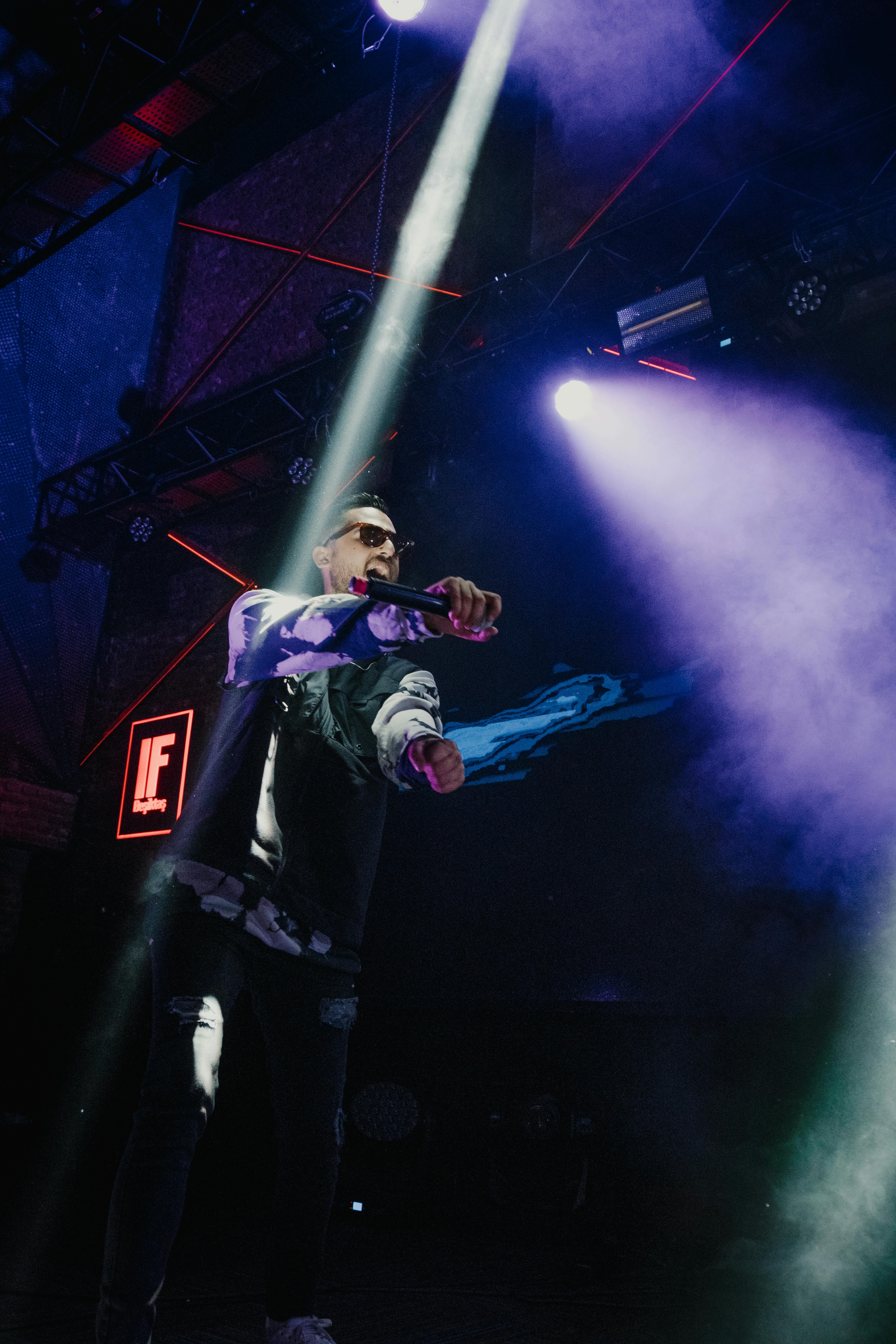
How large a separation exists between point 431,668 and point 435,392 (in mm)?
1840

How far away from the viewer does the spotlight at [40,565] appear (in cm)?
711

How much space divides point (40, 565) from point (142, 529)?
3.18 ft

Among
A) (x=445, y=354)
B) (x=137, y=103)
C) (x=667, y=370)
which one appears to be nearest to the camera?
(x=137, y=103)

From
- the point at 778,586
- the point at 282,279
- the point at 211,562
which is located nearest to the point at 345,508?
the point at 778,586

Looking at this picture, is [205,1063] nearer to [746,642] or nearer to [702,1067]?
[702,1067]

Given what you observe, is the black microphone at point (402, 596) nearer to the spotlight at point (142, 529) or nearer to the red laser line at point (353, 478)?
the red laser line at point (353, 478)

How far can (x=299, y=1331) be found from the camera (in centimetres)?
148

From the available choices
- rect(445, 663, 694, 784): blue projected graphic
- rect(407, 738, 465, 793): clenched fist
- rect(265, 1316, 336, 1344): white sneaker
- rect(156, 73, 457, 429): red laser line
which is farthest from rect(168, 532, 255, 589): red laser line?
rect(265, 1316, 336, 1344): white sneaker

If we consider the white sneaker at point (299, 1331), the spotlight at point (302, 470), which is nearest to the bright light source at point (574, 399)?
the spotlight at point (302, 470)

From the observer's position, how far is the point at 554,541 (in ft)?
17.7

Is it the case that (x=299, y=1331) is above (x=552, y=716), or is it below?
below

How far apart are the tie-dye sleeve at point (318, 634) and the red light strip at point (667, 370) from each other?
4132mm

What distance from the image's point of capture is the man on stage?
4.61ft

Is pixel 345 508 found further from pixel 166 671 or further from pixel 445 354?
pixel 166 671
